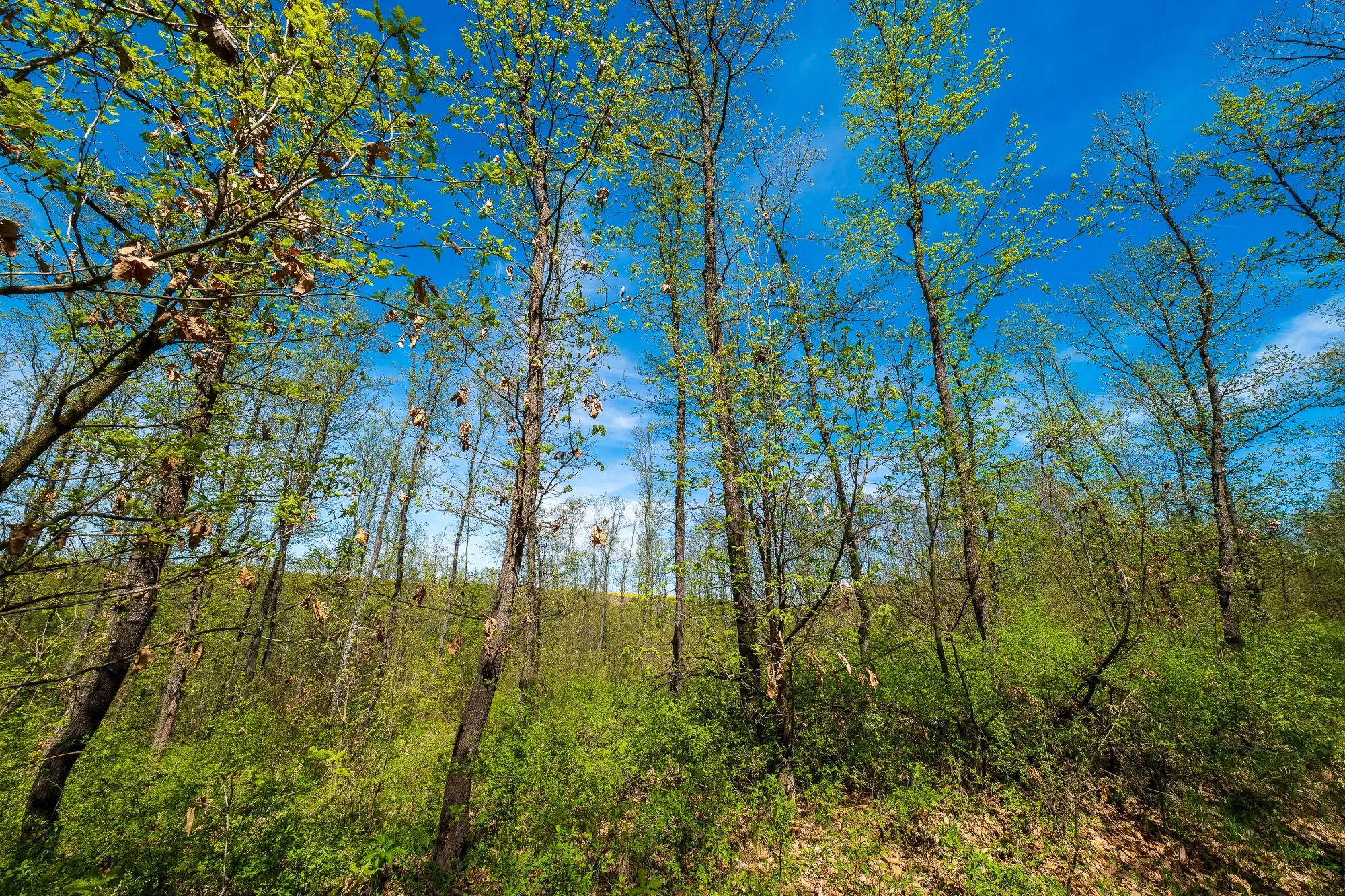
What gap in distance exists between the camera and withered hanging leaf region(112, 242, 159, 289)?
178 cm

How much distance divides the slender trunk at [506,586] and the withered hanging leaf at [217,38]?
2.22 meters

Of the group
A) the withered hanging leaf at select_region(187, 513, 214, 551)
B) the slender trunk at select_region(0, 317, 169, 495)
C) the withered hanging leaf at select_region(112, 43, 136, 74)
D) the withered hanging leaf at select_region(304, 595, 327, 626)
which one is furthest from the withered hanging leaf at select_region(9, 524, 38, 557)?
the withered hanging leaf at select_region(112, 43, 136, 74)

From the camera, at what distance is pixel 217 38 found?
5.61ft

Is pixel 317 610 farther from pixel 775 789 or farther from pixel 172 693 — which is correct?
pixel 172 693

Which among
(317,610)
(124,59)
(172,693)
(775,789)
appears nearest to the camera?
(124,59)

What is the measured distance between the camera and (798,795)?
568 centimetres

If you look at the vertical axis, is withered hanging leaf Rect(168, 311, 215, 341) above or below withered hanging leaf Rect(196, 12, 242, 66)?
below

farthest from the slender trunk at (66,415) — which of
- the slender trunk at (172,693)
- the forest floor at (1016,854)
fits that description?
the slender trunk at (172,693)

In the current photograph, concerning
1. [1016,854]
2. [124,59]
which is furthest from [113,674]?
[1016,854]

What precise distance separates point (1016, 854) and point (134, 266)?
326 inches

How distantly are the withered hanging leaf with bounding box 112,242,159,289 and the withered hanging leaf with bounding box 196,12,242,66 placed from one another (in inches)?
33.5

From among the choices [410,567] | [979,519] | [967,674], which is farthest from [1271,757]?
[410,567]

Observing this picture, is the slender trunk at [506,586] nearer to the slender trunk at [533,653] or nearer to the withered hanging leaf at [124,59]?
the withered hanging leaf at [124,59]

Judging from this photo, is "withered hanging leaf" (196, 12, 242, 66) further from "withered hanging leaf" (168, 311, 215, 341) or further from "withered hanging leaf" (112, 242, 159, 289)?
"withered hanging leaf" (168, 311, 215, 341)
